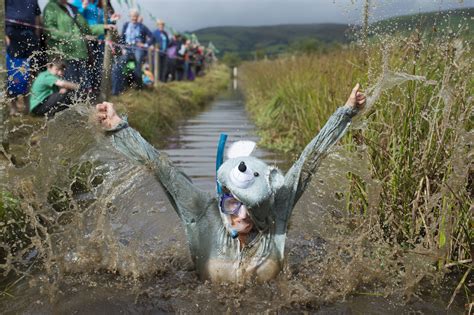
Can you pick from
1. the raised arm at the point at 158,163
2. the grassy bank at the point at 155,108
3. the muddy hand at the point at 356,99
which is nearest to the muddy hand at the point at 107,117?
the raised arm at the point at 158,163

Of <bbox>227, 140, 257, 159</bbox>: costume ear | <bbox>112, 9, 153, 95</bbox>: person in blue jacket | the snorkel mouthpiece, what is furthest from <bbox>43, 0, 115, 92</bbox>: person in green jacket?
the snorkel mouthpiece

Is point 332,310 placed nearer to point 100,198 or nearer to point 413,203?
point 413,203

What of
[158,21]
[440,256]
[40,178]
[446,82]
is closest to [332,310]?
[440,256]

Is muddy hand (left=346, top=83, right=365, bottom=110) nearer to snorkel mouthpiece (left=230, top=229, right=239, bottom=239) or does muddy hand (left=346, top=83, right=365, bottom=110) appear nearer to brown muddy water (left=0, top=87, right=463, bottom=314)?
brown muddy water (left=0, top=87, right=463, bottom=314)

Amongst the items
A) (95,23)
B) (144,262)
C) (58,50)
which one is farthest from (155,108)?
(144,262)

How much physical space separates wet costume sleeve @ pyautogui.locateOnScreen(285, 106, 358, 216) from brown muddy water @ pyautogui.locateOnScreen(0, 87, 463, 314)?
0.26 meters

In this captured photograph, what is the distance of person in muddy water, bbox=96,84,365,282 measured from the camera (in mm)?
3748

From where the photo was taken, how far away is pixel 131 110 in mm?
9422

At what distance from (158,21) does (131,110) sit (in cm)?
886

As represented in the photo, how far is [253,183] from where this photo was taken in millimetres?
3607

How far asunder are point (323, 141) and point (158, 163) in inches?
40.6

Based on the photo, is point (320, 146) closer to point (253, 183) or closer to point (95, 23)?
point (253, 183)

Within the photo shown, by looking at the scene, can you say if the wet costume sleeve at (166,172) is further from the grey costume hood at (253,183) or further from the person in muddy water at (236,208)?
the grey costume hood at (253,183)

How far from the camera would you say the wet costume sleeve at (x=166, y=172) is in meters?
3.71
